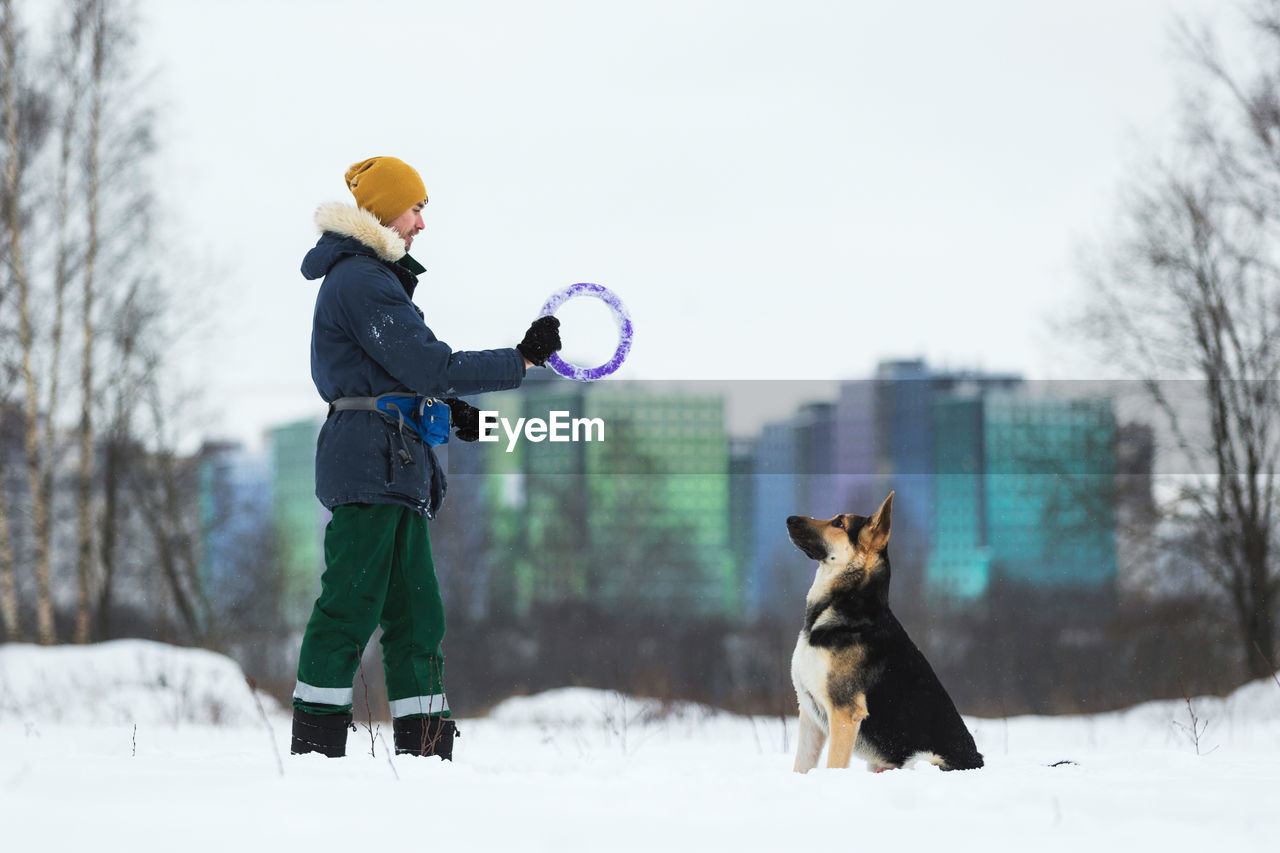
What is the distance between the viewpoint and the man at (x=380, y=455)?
309 cm

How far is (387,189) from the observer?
3.37m

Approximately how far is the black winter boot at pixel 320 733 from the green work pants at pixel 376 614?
0.02 m

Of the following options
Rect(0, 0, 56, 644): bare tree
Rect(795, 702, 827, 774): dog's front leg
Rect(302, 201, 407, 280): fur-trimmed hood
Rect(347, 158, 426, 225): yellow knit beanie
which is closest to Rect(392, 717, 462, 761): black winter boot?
Rect(795, 702, 827, 774): dog's front leg

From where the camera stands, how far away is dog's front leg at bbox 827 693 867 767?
3230 millimetres

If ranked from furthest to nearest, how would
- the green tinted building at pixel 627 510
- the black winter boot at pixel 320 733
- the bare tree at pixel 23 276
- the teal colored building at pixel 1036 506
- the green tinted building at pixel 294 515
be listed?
the green tinted building at pixel 294 515
the green tinted building at pixel 627 510
the teal colored building at pixel 1036 506
the bare tree at pixel 23 276
the black winter boot at pixel 320 733

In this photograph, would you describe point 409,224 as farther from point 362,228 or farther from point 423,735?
point 423,735

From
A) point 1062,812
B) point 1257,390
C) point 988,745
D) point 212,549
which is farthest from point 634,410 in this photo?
point 1062,812

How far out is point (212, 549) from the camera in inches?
615

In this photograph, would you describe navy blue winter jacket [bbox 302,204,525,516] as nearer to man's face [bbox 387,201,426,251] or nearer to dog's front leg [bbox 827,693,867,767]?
man's face [bbox 387,201,426,251]

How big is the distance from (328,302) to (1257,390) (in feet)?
39.4

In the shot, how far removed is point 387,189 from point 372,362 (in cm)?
54

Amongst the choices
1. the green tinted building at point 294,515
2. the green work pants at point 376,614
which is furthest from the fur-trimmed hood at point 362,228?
the green tinted building at point 294,515

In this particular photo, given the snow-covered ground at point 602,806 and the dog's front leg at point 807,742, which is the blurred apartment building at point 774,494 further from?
the snow-covered ground at point 602,806

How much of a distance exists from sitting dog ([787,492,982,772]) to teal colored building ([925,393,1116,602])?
10.6 metres
